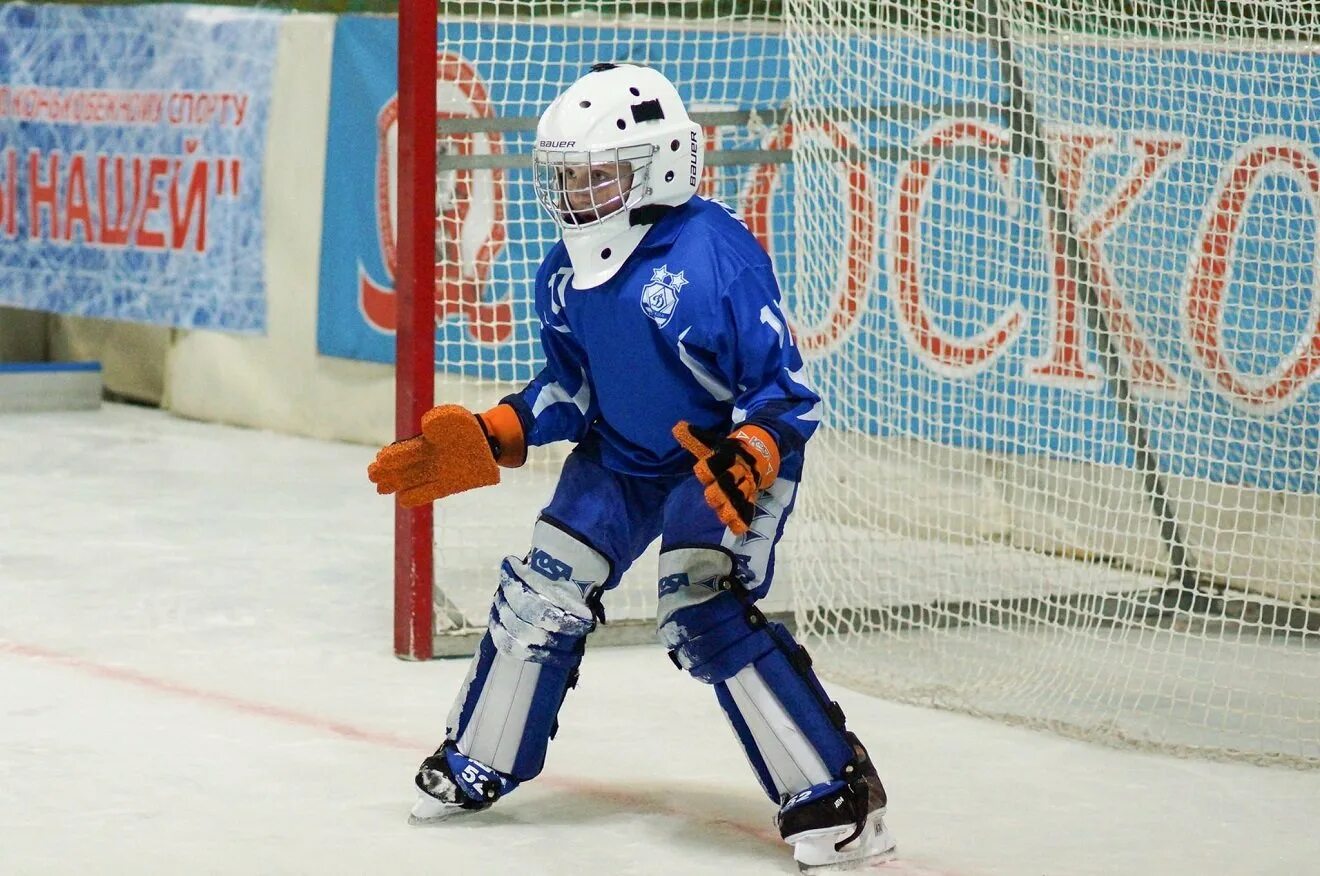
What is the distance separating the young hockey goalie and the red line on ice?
0.69ft

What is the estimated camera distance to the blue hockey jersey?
11.1ft

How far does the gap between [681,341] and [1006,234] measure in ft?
7.63

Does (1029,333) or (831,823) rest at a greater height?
(1029,333)

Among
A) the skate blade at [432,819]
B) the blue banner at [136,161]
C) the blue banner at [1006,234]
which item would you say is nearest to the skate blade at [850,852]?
the skate blade at [432,819]

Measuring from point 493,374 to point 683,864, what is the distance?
247cm

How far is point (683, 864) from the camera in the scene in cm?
347

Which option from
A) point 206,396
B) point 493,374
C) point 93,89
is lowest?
point 206,396

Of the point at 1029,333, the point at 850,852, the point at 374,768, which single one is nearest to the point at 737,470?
the point at 850,852

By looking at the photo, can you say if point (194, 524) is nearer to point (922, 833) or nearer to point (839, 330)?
point (839, 330)

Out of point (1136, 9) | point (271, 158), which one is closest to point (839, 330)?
point (1136, 9)

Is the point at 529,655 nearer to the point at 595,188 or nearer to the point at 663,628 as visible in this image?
the point at 663,628

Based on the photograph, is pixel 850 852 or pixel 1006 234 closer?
pixel 850 852

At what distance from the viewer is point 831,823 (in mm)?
3416

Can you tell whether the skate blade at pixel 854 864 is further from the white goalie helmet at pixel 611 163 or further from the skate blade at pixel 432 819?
the white goalie helmet at pixel 611 163
